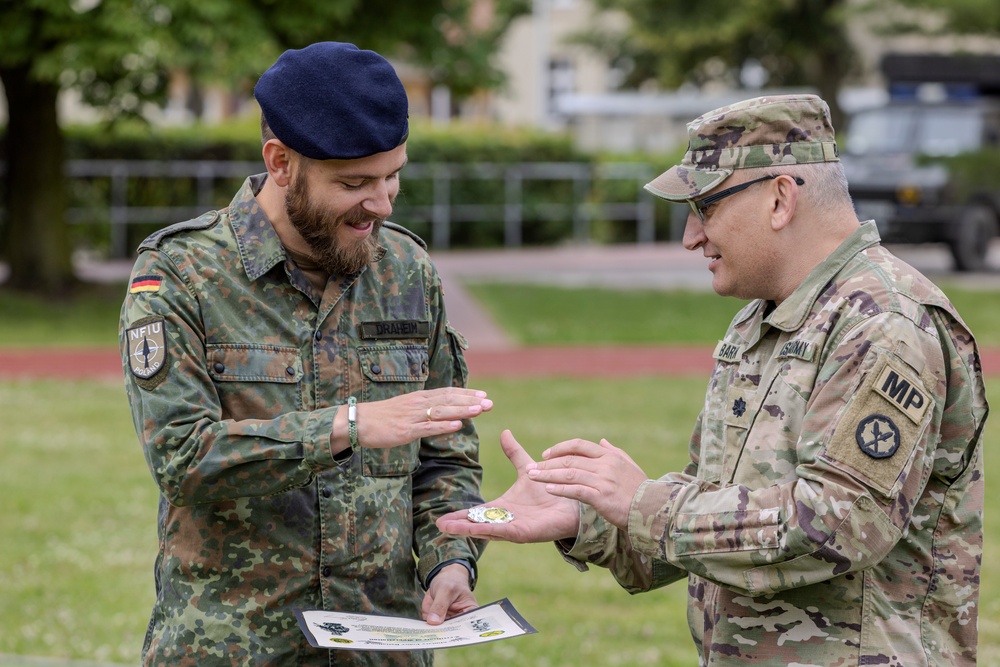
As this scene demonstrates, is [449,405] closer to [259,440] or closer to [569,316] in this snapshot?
[259,440]

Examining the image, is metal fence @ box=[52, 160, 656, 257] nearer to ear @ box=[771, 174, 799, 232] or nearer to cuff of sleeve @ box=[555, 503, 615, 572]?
cuff of sleeve @ box=[555, 503, 615, 572]

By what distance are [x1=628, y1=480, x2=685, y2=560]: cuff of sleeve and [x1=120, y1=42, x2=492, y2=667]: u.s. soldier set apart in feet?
1.25

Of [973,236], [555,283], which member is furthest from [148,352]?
[973,236]


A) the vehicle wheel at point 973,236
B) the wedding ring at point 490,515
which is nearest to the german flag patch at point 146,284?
the wedding ring at point 490,515

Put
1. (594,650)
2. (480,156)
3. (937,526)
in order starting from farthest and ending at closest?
(480,156)
(594,650)
(937,526)

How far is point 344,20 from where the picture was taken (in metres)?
14.6

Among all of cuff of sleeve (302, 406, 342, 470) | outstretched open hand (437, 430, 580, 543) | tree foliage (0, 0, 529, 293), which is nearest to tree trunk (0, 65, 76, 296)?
tree foliage (0, 0, 529, 293)

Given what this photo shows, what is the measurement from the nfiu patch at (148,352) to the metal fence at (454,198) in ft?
65.1

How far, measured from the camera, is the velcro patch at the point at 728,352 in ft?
9.57

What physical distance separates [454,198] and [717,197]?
24.2 meters

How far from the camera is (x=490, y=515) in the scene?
10.1ft

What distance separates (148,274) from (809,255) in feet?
4.71

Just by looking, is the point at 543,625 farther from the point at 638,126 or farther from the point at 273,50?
the point at 638,126

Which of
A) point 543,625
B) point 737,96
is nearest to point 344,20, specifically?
point 543,625
